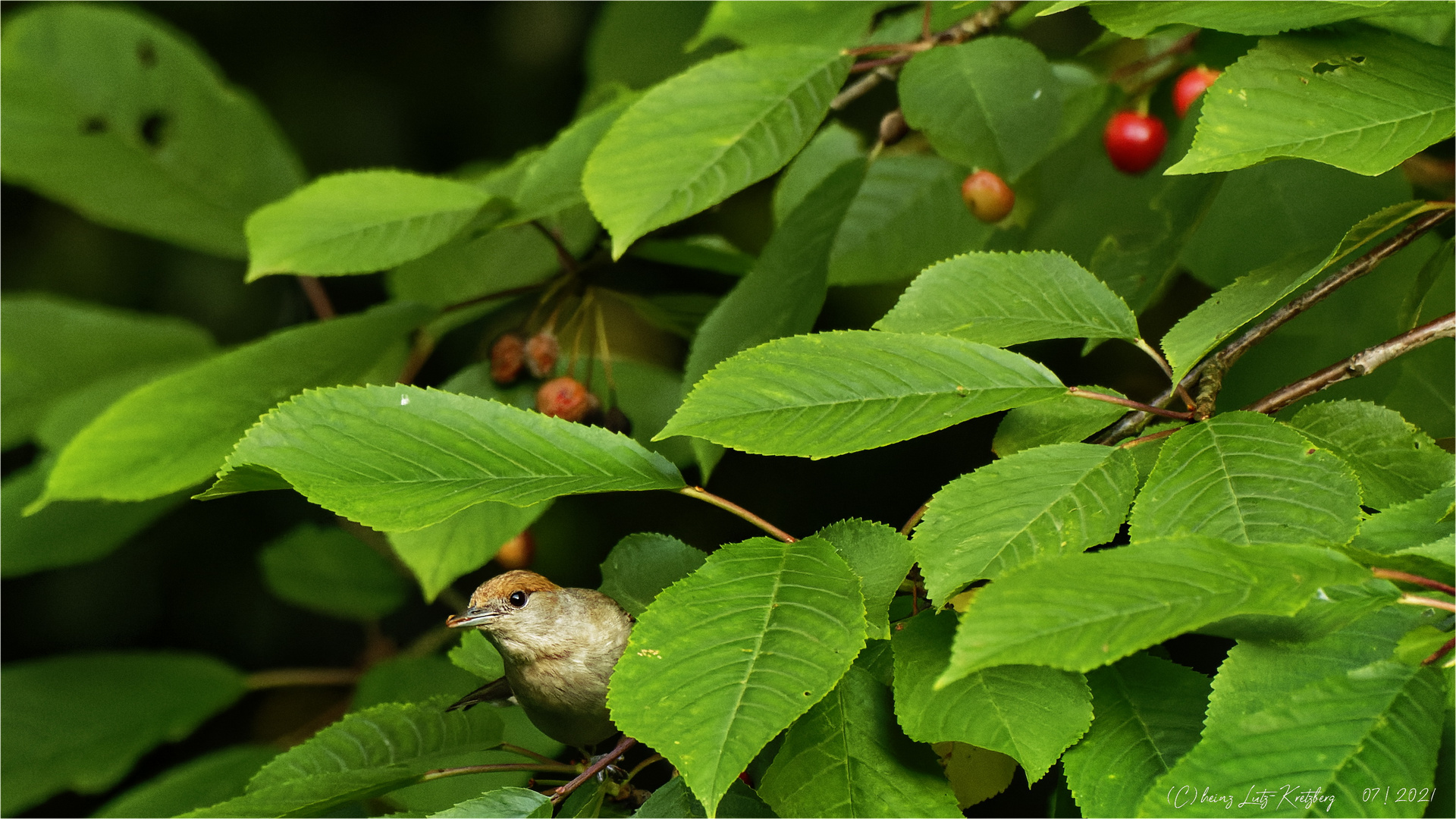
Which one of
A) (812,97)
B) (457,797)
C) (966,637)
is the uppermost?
(812,97)

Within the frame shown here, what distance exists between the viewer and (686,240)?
1.03 m

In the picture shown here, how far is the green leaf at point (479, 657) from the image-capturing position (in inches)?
26.6

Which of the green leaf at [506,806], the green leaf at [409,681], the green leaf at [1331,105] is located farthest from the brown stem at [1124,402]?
the green leaf at [409,681]

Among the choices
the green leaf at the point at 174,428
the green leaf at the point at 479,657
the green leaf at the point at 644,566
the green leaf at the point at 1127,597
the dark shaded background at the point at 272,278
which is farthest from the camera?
the dark shaded background at the point at 272,278

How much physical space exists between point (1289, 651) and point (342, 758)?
0.49 meters

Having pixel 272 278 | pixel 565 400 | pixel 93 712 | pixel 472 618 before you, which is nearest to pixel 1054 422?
pixel 472 618

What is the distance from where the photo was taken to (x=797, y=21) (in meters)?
0.84

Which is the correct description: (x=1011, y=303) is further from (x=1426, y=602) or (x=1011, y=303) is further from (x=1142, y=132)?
(x=1142, y=132)

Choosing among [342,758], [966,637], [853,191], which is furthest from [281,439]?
[853,191]

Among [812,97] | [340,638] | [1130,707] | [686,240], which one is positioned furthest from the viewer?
[340,638]

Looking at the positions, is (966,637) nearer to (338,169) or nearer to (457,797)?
(457,797)

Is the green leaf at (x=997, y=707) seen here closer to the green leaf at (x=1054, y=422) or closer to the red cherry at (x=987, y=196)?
the green leaf at (x=1054, y=422)

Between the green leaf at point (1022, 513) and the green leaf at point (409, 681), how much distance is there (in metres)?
0.67

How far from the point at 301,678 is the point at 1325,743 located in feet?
4.72
